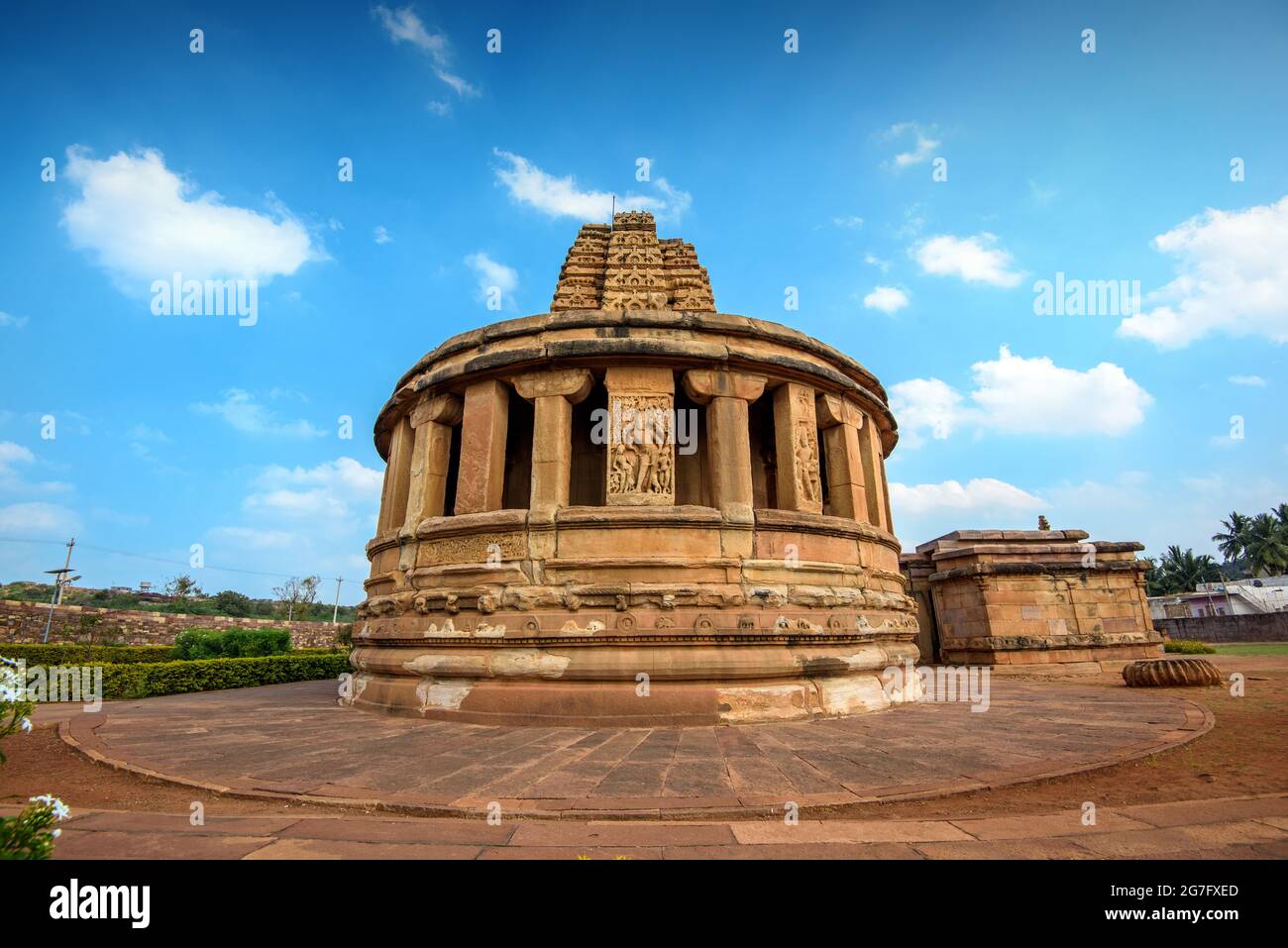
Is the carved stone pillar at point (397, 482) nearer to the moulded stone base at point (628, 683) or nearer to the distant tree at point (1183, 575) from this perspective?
the moulded stone base at point (628, 683)

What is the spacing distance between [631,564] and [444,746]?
274 centimetres

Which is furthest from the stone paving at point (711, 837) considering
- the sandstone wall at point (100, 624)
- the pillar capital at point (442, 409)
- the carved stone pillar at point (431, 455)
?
the sandstone wall at point (100, 624)

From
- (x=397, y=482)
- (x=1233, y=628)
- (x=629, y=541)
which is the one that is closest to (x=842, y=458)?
(x=629, y=541)

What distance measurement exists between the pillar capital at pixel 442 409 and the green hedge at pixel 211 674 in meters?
5.21

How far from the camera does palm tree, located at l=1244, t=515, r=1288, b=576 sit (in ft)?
183

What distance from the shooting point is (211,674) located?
40.0ft

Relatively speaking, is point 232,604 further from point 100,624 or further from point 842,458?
point 842,458

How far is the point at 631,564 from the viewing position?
6.96m

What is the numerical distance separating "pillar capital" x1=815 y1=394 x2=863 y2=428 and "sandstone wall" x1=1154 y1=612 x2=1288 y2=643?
30611 millimetres

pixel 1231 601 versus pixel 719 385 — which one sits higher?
pixel 719 385

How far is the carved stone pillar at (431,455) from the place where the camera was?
850cm

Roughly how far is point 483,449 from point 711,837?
6.13 metres

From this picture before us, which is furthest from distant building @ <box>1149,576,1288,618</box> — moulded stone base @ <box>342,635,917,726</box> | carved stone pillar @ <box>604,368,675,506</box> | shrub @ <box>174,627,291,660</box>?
shrub @ <box>174,627,291,660</box>
